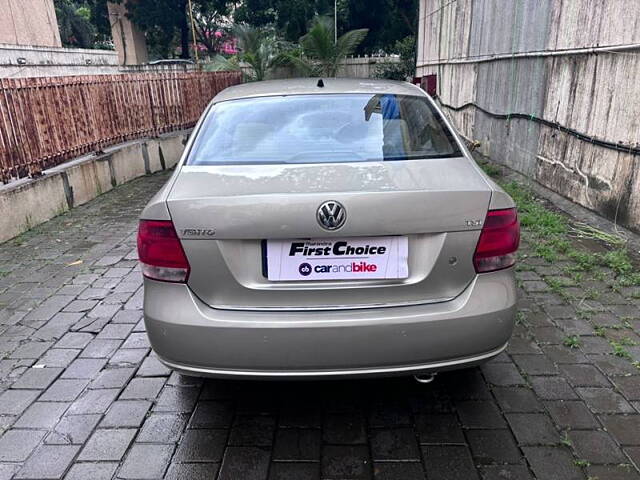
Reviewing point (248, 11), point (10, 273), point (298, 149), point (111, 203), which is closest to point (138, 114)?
point (111, 203)

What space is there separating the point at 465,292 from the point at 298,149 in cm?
110

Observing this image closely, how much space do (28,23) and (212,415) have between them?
17.5 meters

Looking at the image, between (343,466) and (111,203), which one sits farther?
(111,203)

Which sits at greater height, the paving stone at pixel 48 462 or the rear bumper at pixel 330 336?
the rear bumper at pixel 330 336

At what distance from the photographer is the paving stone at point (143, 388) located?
2.79m

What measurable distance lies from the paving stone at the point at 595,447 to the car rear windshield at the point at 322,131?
147 cm

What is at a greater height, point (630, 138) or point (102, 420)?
point (630, 138)

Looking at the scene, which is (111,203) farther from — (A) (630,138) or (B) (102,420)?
(A) (630,138)

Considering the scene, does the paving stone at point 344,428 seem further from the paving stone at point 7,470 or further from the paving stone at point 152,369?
the paving stone at point 7,470

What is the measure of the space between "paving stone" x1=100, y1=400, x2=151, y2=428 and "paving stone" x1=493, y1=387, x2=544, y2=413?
5.99 ft

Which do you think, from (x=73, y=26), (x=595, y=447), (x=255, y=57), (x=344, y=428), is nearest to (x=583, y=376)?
(x=595, y=447)

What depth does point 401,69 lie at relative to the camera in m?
21.0

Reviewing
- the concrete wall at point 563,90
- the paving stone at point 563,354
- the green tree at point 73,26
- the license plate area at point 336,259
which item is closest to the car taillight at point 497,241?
the license plate area at point 336,259

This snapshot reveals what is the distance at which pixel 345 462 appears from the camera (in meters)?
2.29
